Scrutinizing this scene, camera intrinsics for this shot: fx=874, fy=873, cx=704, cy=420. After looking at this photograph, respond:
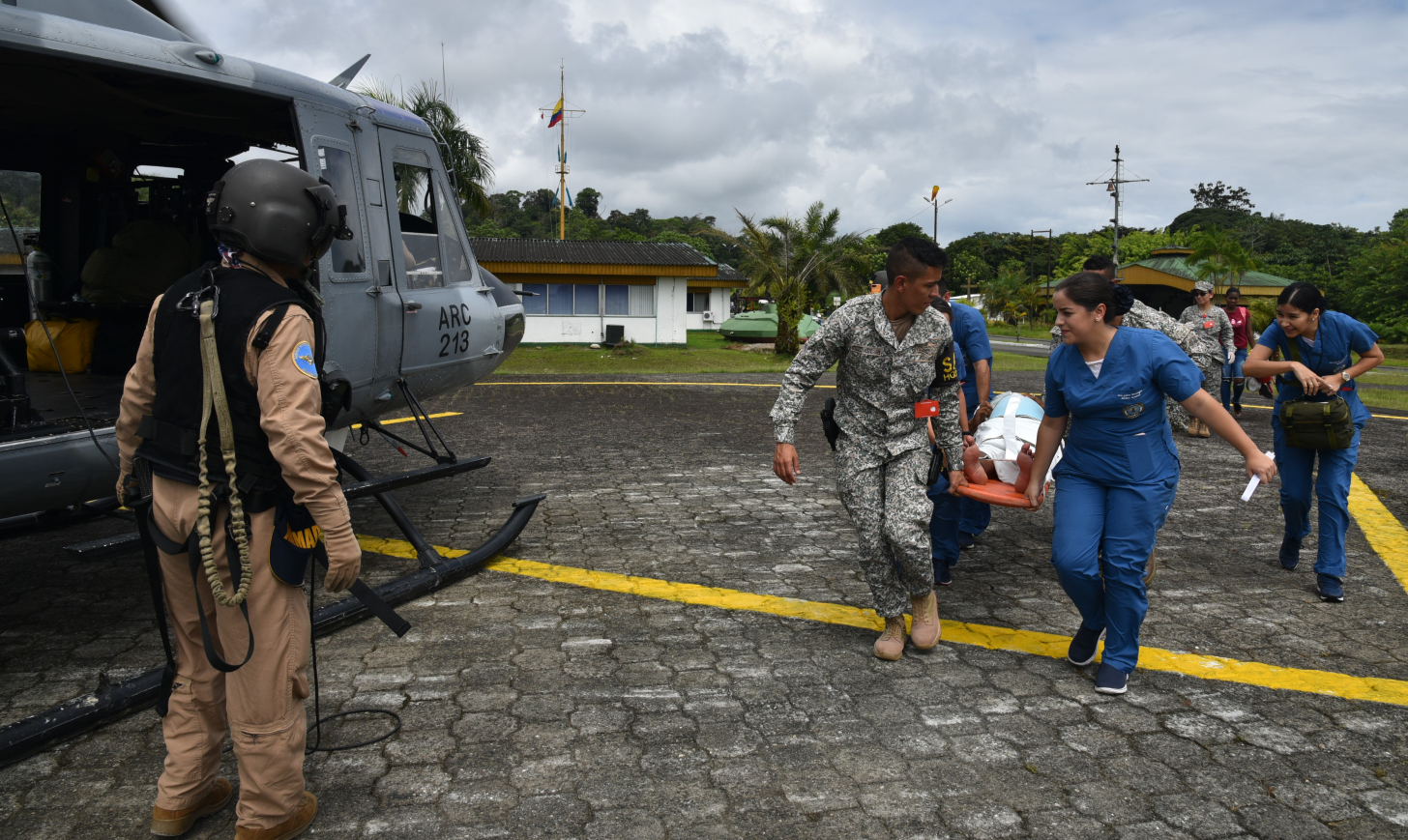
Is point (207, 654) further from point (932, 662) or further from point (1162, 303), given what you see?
point (1162, 303)

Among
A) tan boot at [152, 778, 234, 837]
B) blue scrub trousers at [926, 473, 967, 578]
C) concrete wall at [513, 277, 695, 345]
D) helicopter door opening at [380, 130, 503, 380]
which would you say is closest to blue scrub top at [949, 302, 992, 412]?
blue scrub trousers at [926, 473, 967, 578]

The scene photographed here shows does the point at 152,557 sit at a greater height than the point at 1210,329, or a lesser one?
lesser

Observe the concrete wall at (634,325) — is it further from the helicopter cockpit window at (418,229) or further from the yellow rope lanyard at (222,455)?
the yellow rope lanyard at (222,455)

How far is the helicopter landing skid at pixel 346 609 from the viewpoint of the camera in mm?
3168

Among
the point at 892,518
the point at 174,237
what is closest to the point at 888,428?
the point at 892,518

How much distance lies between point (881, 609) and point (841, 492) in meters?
0.58

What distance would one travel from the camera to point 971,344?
17.6ft

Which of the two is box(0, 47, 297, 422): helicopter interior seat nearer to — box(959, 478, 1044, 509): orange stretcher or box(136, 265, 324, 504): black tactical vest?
box(136, 265, 324, 504): black tactical vest

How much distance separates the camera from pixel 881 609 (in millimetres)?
4125

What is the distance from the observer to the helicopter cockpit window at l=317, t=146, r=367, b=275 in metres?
5.50

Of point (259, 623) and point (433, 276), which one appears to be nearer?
point (259, 623)

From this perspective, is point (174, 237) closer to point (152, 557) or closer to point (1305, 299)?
point (152, 557)

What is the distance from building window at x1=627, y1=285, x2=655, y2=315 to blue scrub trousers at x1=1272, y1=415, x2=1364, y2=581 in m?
26.5

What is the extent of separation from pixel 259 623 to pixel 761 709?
1951 millimetres
